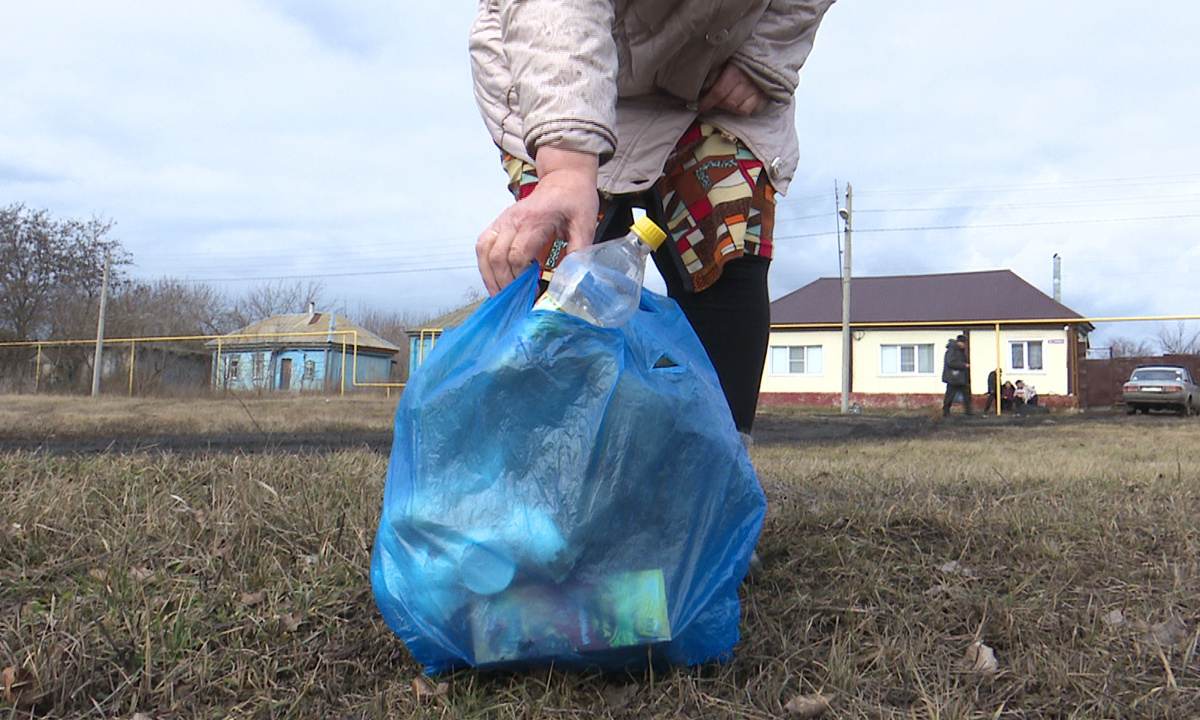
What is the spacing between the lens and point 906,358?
82.2 feet

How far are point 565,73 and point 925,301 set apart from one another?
27.3 meters

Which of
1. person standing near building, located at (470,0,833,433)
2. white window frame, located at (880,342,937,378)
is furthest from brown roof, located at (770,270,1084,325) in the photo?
person standing near building, located at (470,0,833,433)

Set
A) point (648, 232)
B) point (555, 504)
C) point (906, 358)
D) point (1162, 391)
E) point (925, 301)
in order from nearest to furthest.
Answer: point (555, 504)
point (648, 232)
point (1162, 391)
point (906, 358)
point (925, 301)

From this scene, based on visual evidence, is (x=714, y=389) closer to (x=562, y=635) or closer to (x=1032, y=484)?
(x=562, y=635)

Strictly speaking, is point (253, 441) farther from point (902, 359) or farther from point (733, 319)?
point (902, 359)

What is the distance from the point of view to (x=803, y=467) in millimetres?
3875

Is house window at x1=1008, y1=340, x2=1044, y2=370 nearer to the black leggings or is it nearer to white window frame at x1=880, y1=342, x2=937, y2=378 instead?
white window frame at x1=880, y1=342, x2=937, y2=378

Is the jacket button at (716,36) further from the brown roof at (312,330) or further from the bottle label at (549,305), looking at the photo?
the brown roof at (312,330)

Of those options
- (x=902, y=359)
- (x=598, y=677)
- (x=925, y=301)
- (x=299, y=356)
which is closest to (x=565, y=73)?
(x=598, y=677)

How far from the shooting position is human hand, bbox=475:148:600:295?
110 cm

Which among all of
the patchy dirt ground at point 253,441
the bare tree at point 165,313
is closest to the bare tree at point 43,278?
the bare tree at point 165,313

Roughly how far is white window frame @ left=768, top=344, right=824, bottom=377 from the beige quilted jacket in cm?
2510

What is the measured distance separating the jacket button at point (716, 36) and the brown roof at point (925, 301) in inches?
937

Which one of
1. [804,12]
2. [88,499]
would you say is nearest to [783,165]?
[804,12]
